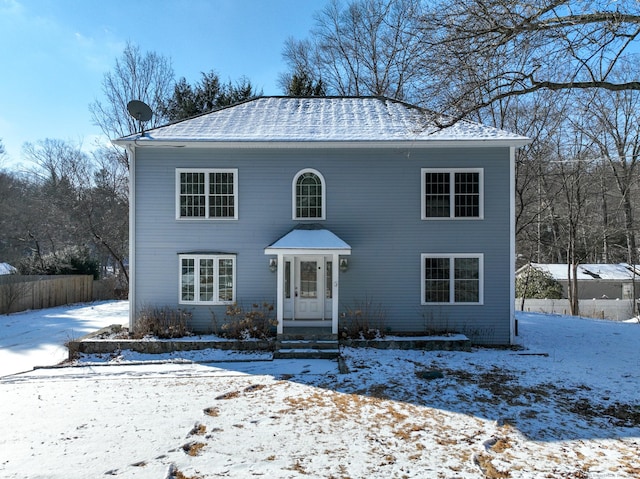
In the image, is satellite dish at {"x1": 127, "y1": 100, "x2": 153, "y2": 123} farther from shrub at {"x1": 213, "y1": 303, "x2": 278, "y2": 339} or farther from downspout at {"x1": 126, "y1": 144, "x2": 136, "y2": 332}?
shrub at {"x1": 213, "y1": 303, "x2": 278, "y2": 339}

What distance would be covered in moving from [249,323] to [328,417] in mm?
4789

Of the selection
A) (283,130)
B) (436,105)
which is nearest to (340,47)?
(283,130)

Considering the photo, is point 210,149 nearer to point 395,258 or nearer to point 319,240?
point 319,240

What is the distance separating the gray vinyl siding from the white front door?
2.08 ft

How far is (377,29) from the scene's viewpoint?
2212 centimetres

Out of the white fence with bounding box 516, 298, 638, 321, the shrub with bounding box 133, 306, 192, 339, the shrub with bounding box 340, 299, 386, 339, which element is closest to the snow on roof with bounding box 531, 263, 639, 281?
the white fence with bounding box 516, 298, 638, 321

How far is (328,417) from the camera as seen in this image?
5.57 meters

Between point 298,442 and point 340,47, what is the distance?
939 inches

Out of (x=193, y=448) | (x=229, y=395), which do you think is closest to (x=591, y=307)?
(x=229, y=395)

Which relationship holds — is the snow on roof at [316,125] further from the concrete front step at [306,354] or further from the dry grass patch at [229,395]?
the dry grass patch at [229,395]

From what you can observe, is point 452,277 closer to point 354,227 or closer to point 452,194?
point 452,194

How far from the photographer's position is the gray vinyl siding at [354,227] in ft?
34.1

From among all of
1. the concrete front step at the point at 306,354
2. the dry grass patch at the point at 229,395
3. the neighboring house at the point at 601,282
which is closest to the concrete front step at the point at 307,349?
the concrete front step at the point at 306,354

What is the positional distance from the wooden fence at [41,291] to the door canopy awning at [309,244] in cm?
1272
